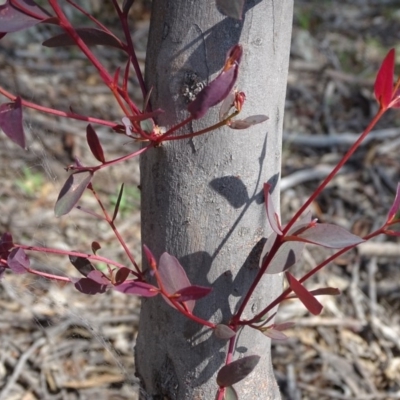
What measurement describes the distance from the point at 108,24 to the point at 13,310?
2.14 m

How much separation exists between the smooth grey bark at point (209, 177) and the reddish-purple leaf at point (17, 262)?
161 mm

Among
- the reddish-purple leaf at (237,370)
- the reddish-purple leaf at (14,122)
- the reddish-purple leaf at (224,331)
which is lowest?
the reddish-purple leaf at (237,370)

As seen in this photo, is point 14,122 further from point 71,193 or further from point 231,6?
point 231,6

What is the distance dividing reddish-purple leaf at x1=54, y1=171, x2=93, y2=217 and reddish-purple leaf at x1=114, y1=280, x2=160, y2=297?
0.10m

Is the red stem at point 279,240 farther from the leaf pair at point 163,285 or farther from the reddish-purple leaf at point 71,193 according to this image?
the reddish-purple leaf at point 71,193

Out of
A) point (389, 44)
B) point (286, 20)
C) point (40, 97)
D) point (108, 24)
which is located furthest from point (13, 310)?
point (389, 44)

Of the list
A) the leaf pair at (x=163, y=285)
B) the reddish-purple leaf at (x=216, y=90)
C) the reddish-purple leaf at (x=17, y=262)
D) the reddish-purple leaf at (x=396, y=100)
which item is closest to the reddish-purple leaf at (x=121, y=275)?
the leaf pair at (x=163, y=285)

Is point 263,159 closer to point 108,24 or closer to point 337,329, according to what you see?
point 337,329

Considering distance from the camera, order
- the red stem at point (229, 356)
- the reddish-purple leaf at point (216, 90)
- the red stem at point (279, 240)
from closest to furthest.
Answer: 1. the reddish-purple leaf at point (216, 90)
2. the red stem at point (279, 240)
3. the red stem at point (229, 356)

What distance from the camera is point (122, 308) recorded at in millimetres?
1869

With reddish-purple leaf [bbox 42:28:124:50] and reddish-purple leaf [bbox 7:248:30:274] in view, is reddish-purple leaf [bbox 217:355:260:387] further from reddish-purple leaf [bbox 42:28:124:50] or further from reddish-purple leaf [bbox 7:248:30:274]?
reddish-purple leaf [bbox 42:28:124:50]

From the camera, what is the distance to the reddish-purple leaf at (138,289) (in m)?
0.66

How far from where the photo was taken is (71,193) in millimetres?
662

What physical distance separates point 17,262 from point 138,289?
167 mm
